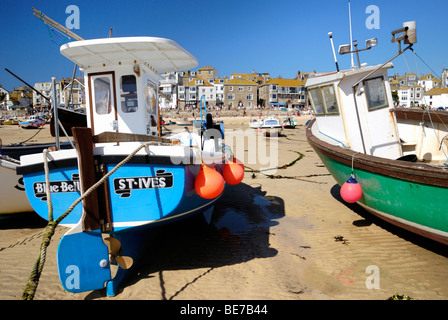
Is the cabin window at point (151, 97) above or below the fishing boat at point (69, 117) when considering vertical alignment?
above

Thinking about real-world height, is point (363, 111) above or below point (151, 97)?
below

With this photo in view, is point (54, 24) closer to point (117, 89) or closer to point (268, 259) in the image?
point (117, 89)

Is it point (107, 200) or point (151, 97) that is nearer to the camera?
point (107, 200)

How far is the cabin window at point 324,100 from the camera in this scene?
23.2 feet

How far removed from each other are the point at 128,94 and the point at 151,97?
703 mm

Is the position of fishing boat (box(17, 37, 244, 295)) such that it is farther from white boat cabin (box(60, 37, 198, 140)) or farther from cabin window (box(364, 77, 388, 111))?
cabin window (box(364, 77, 388, 111))

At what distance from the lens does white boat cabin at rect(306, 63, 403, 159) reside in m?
6.72

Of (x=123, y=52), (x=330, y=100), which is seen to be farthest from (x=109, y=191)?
(x=330, y=100)

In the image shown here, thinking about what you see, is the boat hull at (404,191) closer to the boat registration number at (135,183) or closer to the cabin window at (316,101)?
the cabin window at (316,101)

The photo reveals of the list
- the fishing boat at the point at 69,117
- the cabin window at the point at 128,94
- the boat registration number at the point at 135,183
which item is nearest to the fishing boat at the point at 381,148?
the boat registration number at the point at 135,183

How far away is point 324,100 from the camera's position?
7414mm

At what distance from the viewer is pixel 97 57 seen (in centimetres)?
491

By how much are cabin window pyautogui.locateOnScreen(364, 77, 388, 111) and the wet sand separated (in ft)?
8.44
